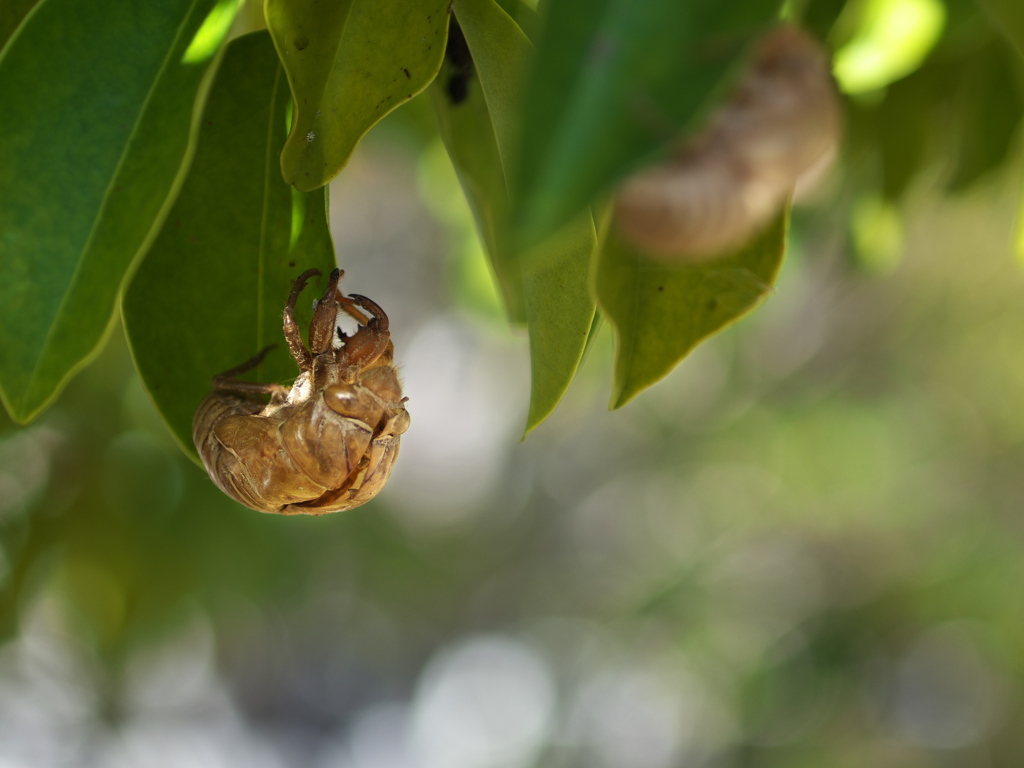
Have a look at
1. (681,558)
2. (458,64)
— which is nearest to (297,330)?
(458,64)

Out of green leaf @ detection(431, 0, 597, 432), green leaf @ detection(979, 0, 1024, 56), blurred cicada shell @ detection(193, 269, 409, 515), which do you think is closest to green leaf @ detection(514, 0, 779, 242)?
green leaf @ detection(431, 0, 597, 432)

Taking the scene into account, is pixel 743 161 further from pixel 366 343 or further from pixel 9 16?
pixel 9 16

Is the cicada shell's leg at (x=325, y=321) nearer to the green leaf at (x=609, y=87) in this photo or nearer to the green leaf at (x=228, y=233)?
the green leaf at (x=228, y=233)

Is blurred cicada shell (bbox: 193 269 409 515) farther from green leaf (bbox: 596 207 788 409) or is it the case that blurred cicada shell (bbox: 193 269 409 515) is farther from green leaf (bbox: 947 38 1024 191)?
green leaf (bbox: 947 38 1024 191)

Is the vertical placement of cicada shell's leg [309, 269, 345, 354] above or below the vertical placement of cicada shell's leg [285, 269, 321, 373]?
Answer: above

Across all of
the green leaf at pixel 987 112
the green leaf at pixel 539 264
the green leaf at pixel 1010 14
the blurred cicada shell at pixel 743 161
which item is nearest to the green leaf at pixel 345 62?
the green leaf at pixel 539 264

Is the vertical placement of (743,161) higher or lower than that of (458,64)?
lower
